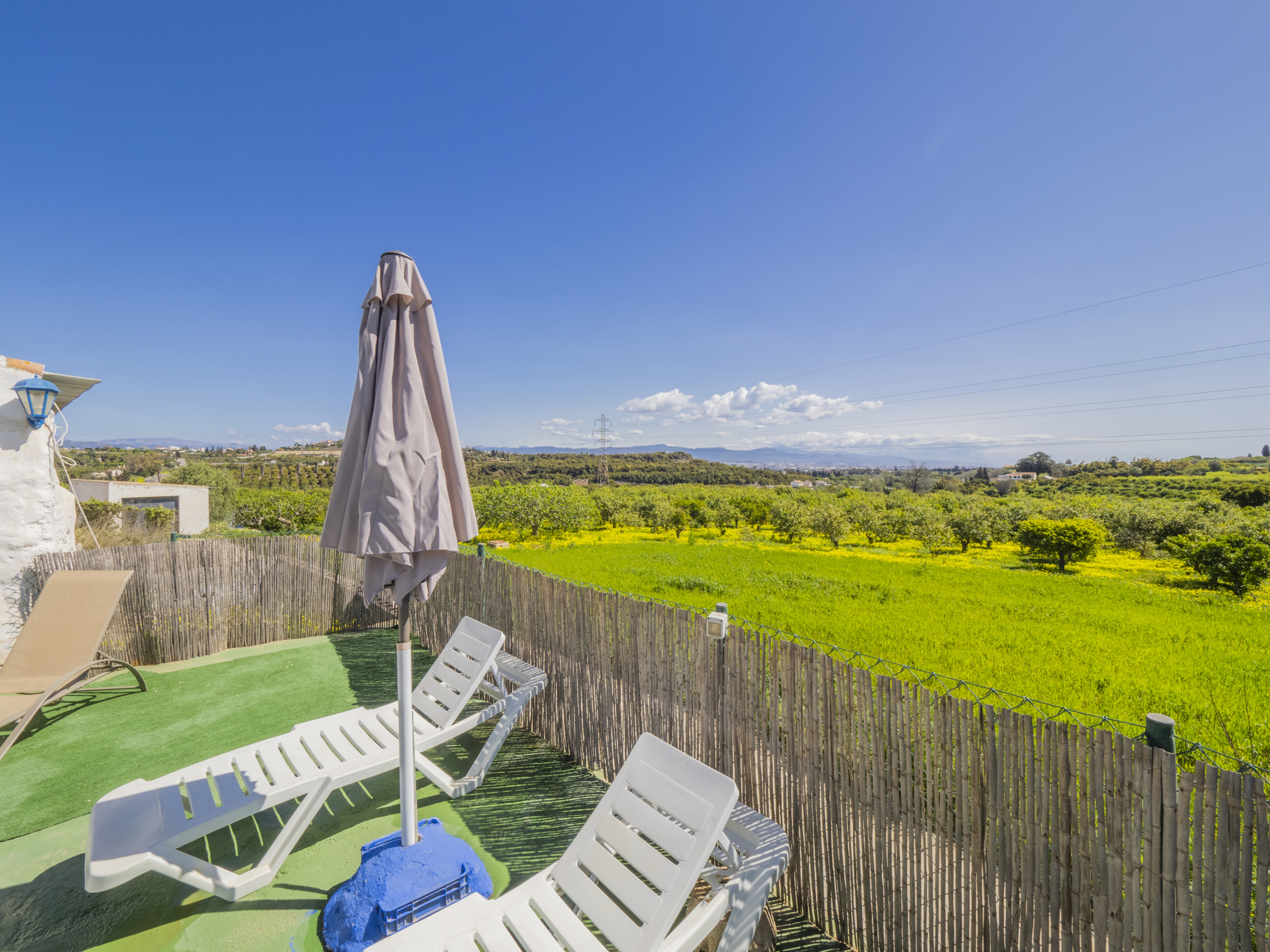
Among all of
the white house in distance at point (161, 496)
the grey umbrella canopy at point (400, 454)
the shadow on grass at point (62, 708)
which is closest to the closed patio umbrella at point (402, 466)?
the grey umbrella canopy at point (400, 454)

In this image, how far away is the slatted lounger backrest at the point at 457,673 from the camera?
3441 millimetres

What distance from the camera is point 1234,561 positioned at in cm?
1547

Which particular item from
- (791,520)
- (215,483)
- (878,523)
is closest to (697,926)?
(791,520)

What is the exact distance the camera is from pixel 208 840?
296 cm

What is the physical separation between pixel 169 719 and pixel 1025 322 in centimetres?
8383

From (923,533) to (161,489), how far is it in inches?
1541

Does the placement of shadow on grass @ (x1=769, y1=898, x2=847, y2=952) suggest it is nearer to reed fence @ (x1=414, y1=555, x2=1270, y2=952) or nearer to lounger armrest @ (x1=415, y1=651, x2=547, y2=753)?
reed fence @ (x1=414, y1=555, x2=1270, y2=952)

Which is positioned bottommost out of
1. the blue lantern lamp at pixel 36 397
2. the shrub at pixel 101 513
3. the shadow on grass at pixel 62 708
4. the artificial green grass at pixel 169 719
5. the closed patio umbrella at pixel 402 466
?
the artificial green grass at pixel 169 719

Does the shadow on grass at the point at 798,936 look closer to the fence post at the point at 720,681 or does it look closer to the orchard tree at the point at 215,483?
the fence post at the point at 720,681

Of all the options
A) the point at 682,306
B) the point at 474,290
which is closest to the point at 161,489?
the point at 474,290

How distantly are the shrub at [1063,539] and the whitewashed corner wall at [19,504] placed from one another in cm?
2708

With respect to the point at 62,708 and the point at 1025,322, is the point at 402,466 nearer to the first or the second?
the point at 62,708

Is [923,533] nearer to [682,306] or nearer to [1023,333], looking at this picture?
[682,306]

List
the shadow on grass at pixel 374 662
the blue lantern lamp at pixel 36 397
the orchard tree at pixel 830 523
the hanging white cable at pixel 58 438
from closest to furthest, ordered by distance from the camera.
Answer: the shadow on grass at pixel 374 662 → the blue lantern lamp at pixel 36 397 → the hanging white cable at pixel 58 438 → the orchard tree at pixel 830 523
